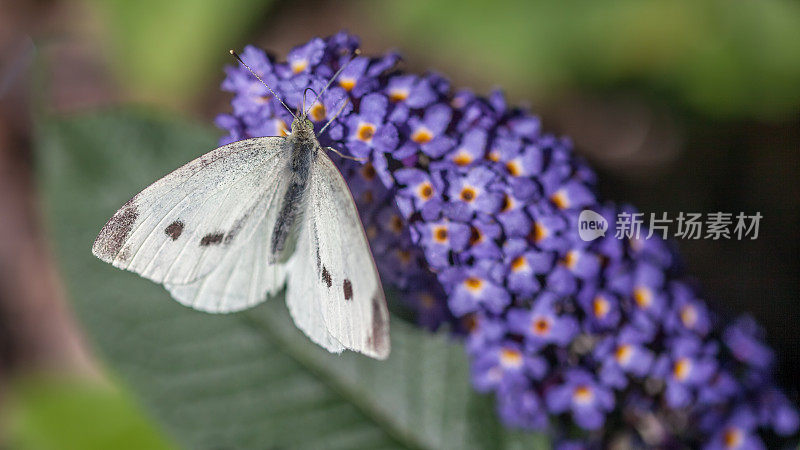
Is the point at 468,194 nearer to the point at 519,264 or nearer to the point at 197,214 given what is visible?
the point at 519,264

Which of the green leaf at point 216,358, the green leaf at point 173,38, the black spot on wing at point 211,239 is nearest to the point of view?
the black spot on wing at point 211,239

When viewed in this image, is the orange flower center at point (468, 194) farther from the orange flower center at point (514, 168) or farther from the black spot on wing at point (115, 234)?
the black spot on wing at point (115, 234)

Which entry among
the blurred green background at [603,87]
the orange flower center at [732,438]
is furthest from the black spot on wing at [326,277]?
the blurred green background at [603,87]

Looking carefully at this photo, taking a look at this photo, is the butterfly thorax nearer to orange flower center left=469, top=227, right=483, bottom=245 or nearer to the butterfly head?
the butterfly head

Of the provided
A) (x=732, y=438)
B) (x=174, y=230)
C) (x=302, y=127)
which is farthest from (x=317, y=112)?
(x=732, y=438)

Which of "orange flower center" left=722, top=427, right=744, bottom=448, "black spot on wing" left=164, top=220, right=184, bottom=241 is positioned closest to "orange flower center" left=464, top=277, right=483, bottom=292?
"black spot on wing" left=164, top=220, right=184, bottom=241

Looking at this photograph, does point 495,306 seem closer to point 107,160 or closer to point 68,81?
point 107,160

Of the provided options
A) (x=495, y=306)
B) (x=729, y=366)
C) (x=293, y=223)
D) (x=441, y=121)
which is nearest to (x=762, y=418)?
(x=729, y=366)
